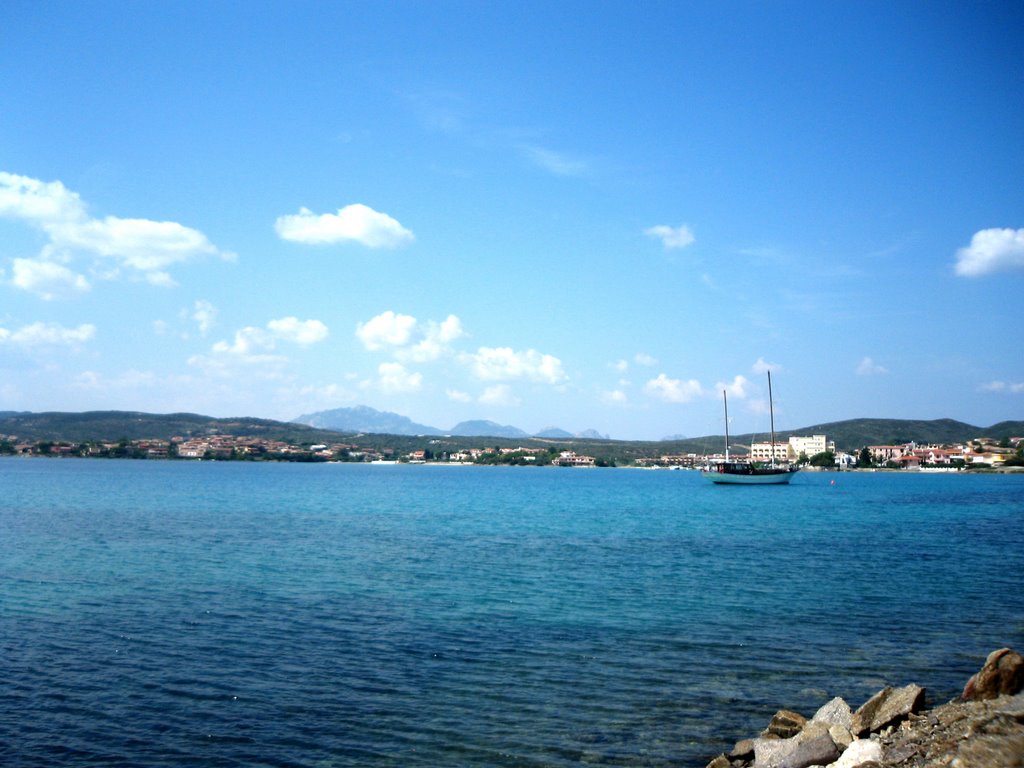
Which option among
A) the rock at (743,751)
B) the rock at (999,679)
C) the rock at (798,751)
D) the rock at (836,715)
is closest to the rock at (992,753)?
the rock at (798,751)

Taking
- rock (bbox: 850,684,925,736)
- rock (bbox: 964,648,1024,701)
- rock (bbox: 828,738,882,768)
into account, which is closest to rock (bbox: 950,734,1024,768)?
rock (bbox: 828,738,882,768)

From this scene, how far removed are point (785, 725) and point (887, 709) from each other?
1483 mm

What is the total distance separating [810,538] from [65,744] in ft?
133

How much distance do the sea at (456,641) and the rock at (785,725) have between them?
92cm

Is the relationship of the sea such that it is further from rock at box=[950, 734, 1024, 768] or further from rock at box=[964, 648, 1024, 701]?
rock at box=[950, 734, 1024, 768]

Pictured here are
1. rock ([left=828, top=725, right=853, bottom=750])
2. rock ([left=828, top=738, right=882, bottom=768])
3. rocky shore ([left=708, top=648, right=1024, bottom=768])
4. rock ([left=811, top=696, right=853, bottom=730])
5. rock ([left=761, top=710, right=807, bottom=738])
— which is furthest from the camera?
rock ([left=761, top=710, right=807, bottom=738])

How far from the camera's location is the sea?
489 inches

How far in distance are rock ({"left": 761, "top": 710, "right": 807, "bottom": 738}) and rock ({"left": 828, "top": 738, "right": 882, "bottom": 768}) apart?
1.49 meters

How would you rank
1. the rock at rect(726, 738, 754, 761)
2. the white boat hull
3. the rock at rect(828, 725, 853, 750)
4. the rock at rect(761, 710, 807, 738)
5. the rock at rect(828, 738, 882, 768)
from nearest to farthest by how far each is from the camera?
the rock at rect(828, 738, 882, 768)
the rock at rect(828, 725, 853, 750)
the rock at rect(726, 738, 754, 761)
the rock at rect(761, 710, 807, 738)
the white boat hull

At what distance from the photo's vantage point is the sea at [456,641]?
40.7 ft

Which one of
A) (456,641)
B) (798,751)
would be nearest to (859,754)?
(798,751)

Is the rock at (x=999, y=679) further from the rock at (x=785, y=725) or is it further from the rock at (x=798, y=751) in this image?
the rock at (x=798, y=751)

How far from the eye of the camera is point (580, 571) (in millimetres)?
30125

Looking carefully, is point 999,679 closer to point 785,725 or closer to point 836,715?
point 836,715
